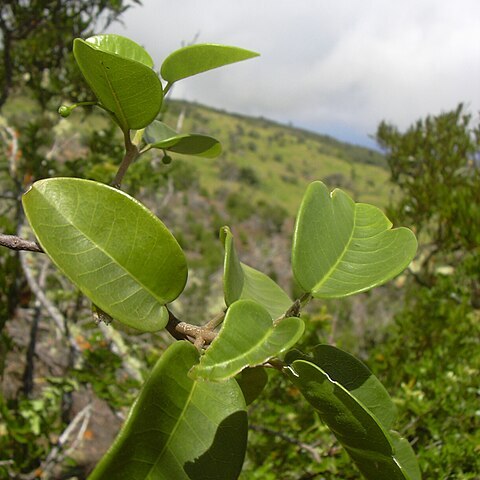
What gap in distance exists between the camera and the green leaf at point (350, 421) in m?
0.45

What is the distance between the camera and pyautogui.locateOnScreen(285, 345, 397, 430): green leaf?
1.84 feet

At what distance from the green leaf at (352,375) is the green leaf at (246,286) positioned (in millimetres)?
100

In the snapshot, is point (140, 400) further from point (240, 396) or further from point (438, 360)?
point (438, 360)

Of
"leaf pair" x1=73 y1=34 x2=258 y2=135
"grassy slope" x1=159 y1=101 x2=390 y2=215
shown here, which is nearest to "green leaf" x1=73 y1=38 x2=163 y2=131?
"leaf pair" x1=73 y1=34 x2=258 y2=135

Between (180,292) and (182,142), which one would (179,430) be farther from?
(182,142)

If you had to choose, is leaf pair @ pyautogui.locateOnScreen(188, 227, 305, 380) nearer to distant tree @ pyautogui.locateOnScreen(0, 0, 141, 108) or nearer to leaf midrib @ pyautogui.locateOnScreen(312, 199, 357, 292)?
leaf midrib @ pyautogui.locateOnScreen(312, 199, 357, 292)

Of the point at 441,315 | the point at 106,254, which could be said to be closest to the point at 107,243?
the point at 106,254

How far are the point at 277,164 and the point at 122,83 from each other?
4942 cm

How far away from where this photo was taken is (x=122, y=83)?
21.9 inches

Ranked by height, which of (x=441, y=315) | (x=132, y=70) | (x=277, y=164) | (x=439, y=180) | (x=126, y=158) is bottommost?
(x=277, y=164)

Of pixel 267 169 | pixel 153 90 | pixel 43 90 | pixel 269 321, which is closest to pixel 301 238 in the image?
pixel 269 321

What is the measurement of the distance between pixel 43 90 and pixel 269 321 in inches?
137

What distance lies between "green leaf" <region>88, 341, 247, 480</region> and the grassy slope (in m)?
33.0

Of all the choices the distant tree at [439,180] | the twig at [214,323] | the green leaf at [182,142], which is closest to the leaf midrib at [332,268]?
the twig at [214,323]
